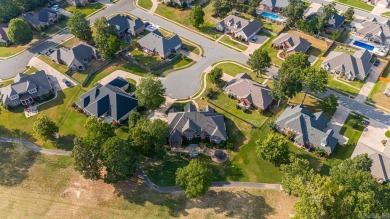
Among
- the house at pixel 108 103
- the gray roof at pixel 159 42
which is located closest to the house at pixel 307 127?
the house at pixel 108 103

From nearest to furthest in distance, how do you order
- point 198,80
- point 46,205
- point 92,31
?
point 46,205 < point 198,80 < point 92,31

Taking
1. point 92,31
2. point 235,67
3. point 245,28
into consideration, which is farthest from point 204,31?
point 92,31

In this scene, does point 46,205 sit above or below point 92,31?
below

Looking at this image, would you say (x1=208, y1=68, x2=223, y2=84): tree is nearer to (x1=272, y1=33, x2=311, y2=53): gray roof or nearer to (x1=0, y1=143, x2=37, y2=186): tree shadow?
(x1=272, y1=33, x2=311, y2=53): gray roof

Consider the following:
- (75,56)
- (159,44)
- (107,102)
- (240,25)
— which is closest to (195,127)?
(107,102)

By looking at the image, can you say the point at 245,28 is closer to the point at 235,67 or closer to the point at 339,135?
the point at 235,67

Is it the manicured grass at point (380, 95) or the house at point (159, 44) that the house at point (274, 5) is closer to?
the house at point (159, 44)
